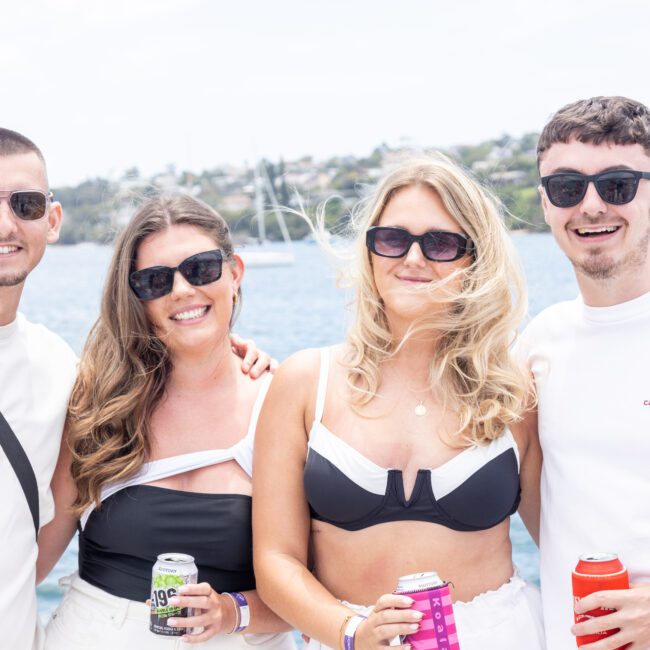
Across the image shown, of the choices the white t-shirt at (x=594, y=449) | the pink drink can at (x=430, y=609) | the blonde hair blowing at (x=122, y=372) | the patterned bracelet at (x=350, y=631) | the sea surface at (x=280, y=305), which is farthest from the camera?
the sea surface at (x=280, y=305)

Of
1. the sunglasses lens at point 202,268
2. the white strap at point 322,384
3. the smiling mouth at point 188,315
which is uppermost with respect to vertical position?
the sunglasses lens at point 202,268

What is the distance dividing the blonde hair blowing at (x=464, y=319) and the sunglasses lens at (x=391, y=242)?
0.11 m

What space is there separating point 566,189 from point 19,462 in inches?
80.1

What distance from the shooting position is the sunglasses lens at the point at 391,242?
3158 mm

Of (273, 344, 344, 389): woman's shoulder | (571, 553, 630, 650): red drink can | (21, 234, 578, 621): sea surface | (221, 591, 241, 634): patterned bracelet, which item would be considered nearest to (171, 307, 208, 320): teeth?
(273, 344, 344, 389): woman's shoulder

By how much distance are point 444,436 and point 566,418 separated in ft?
1.33

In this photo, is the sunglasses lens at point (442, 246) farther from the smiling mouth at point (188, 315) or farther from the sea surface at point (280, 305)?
the smiling mouth at point (188, 315)

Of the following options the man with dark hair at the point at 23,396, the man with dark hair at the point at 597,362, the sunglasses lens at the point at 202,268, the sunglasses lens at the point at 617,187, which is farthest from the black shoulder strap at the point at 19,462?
the sunglasses lens at the point at 617,187

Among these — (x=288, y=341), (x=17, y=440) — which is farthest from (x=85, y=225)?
(x=288, y=341)

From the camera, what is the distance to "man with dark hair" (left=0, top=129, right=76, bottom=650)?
303 cm

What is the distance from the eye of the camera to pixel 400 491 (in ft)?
9.87

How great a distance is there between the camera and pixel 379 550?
304 cm

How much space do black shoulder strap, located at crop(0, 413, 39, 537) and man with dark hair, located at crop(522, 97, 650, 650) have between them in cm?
171

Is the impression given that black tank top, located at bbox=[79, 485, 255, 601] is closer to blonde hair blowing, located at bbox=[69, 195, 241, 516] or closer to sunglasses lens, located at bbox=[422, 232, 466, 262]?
blonde hair blowing, located at bbox=[69, 195, 241, 516]
